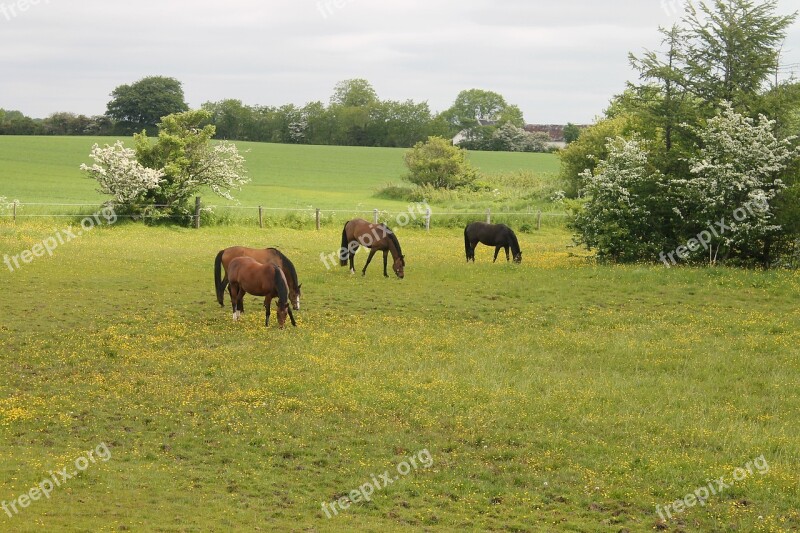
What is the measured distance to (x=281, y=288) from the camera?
1634 cm

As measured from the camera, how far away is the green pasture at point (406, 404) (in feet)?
29.1

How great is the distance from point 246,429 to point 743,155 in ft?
Result: 60.2

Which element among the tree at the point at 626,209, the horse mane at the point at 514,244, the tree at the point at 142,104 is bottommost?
the horse mane at the point at 514,244

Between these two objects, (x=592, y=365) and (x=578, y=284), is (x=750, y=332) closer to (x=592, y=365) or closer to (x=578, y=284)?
(x=592, y=365)

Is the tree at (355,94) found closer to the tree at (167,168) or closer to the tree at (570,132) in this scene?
the tree at (570,132)

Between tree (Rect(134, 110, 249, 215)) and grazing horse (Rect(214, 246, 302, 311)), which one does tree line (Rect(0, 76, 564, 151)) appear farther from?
grazing horse (Rect(214, 246, 302, 311))

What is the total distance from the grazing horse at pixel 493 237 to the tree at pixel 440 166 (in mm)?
30666

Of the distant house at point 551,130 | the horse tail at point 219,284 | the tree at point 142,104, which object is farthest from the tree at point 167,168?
the distant house at point 551,130

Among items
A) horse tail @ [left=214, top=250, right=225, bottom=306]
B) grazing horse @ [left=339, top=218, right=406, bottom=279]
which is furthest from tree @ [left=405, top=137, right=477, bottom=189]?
horse tail @ [left=214, top=250, right=225, bottom=306]

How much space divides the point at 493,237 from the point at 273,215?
14866 mm

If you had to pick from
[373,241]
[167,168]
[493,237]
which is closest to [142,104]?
[167,168]

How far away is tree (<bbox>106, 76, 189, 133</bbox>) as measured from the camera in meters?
96.7

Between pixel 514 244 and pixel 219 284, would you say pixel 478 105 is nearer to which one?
pixel 514 244

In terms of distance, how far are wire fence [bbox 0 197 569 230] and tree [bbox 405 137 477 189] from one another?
13.6 meters
